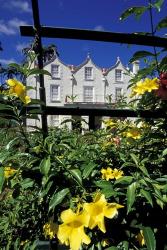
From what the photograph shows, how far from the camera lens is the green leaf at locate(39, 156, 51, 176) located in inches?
35.9

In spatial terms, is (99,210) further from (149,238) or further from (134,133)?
(134,133)

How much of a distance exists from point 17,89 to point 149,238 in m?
0.49

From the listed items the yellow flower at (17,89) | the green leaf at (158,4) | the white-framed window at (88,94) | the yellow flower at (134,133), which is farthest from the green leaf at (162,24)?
the white-framed window at (88,94)

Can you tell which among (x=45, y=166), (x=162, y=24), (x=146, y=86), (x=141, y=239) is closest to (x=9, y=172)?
(x=45, y=166)

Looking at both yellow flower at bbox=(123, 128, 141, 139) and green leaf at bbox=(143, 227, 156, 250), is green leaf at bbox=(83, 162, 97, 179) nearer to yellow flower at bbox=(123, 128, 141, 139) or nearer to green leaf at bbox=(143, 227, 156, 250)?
green leaf at bbox=(143, 227, 156, 250)

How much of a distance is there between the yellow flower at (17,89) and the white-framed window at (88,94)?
110ft

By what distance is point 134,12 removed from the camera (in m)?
1.30

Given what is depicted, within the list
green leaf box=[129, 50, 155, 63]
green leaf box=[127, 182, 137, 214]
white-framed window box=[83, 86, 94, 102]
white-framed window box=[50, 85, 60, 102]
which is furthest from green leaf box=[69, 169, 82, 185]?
white-framed window box=[83, 86, 94, 102]

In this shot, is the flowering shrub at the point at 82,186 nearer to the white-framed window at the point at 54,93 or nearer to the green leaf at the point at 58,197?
the green leaf at the point at 58,197

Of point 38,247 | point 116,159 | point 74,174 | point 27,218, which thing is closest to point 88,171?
point 74,174

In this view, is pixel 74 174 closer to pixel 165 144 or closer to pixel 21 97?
pixel 21 97

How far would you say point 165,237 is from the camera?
1.04 meters

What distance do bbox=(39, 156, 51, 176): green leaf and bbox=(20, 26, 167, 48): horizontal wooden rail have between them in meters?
0.39

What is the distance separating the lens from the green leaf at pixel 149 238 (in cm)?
92
